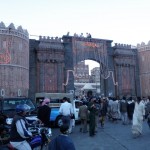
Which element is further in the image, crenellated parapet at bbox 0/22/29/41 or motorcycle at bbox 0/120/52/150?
crenellated parapet at bbox 0/22/29/41

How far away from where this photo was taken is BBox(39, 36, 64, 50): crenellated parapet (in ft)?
98.1

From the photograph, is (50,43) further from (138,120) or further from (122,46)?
(138,120)

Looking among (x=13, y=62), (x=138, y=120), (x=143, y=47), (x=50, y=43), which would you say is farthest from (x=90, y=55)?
(x=138, y=120)

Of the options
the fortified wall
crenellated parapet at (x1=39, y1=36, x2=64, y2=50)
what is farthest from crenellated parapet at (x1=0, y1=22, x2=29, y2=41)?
crenellated parapet at (x1=39, y1=36, x2=64, y2=50)

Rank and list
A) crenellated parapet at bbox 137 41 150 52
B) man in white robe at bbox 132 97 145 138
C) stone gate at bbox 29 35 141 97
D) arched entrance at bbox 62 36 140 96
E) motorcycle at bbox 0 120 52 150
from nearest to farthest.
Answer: motorcycle at bbox 0 120 52 150 < man in white robe at bbox 132 97 145 138 < stone gate at bbox 29 35 141 97 < arched entrance at bbox 62 36 140 96 < crenellated parapet at bbox 137 41 150 52

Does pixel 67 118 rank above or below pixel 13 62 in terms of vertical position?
below

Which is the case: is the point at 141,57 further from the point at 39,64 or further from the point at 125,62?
the point at 39,64

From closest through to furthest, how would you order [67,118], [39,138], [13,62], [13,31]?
[39,138], [67,118], [13,62], [13,31]

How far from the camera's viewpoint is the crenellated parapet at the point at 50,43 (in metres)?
29.9

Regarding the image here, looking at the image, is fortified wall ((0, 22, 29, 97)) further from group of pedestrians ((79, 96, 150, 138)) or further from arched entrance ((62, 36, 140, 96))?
group of pedestrians ((79, 96, 150, 138))

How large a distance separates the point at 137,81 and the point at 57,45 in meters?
12.0

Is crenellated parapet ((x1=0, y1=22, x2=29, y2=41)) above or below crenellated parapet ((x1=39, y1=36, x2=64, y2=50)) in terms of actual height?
above

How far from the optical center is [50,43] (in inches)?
1198

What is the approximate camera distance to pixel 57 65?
99.5ft
